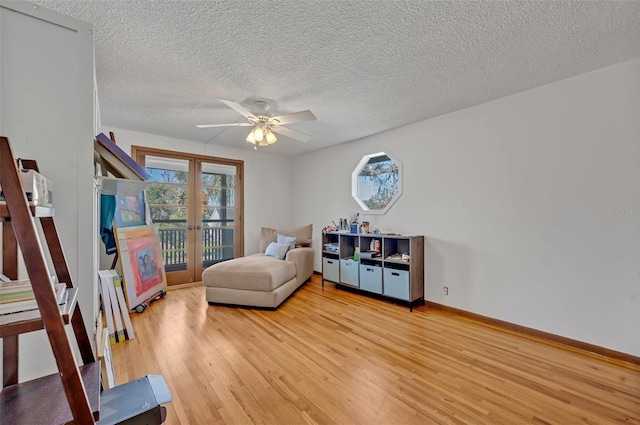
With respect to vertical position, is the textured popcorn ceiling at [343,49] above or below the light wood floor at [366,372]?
above

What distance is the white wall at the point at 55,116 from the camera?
4.09 feet

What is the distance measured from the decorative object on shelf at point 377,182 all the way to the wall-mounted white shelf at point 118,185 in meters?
3.09

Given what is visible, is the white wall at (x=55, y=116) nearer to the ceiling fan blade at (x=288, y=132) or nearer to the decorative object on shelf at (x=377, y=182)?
the ceiling fan blade at (x=288, y=132)

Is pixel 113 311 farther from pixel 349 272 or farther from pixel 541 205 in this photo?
pixel 541 205

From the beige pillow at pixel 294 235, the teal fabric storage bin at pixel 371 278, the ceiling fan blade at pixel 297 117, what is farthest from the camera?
the beige pillow at pixel 294 235

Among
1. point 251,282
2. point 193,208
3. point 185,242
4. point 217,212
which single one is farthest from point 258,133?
point 185,242

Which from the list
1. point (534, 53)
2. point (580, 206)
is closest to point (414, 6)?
point (534, 53)

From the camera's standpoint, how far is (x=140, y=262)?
341 cm

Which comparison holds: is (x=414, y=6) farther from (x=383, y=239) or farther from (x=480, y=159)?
(x=383, y=239)

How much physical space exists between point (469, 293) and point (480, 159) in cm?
153

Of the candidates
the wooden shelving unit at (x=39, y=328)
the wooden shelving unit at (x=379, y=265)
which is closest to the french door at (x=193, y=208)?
the wooden shelving unit at (x=379, y=265)

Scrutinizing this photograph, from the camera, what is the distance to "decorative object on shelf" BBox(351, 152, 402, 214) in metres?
3.89

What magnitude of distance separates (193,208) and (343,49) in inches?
140

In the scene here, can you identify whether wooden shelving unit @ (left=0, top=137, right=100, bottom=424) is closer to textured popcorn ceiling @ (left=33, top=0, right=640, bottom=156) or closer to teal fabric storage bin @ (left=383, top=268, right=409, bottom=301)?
textured popcorn ceiling @ (left=33, top=0, right=640, bottom=156)
